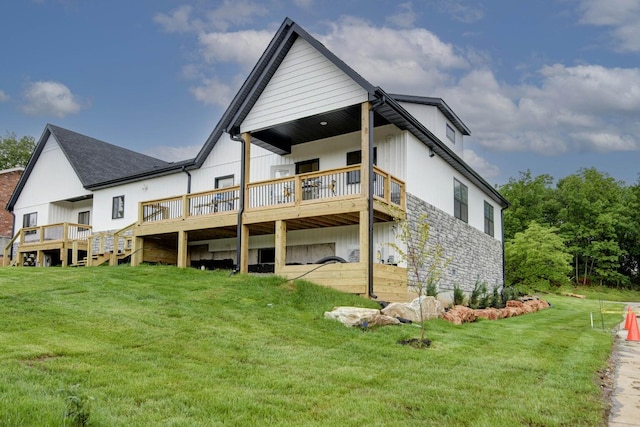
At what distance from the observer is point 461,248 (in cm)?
1922

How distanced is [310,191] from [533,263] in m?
19.5

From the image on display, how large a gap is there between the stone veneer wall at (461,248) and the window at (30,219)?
70.3 ft

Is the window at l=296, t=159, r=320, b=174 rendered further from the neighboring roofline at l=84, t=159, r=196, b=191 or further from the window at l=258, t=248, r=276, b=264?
the neighboring roofline at l=84, t=159, r=196, b=191

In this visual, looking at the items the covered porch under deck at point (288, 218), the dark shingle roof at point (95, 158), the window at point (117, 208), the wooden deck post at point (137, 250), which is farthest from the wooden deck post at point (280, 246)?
the dark shingle roof at point (95, 158)

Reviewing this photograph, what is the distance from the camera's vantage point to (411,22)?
2139 centimetres

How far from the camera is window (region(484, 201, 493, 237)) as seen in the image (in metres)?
23.2

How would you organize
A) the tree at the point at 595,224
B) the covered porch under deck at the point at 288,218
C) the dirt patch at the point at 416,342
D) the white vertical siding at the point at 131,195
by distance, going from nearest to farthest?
the dirt patch at the point at 416,342 < the covered porch under deck at the point at 288,218 < the white vertical siding at the point at 131,195 < the tree at the point at 595,224

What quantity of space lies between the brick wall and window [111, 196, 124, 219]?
10.7 m

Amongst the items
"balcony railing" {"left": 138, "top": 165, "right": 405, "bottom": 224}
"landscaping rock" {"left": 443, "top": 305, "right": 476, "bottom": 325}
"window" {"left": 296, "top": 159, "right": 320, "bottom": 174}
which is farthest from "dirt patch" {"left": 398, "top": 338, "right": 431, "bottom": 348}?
"window" {"left": 296, "top": 159, "right": 320, "bottom": 174}

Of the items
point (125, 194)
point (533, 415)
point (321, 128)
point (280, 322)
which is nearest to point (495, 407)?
point (533, 415)

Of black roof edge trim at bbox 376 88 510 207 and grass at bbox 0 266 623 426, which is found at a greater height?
black roof edge trim at bbox 376 88 510 207

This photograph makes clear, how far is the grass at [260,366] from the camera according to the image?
4598 mm

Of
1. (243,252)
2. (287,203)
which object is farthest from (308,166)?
(243,252)

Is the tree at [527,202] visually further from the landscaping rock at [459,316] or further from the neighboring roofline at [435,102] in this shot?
the landscaping rock at [459,316]
